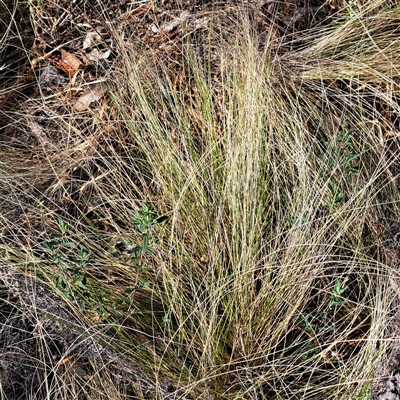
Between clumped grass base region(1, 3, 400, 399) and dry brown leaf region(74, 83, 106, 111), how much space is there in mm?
126

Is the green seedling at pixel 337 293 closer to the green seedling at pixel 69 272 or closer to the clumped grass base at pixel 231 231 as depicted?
the clumped grass base at pixel 231 231

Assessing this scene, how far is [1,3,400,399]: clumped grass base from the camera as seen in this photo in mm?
1857

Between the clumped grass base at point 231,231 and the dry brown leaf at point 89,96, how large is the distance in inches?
4.9

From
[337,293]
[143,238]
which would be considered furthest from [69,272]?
[337,293]

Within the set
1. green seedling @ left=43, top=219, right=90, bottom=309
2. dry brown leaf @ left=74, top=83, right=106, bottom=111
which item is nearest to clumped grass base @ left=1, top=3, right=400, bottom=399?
green seedling @ left=43, top=219, right=90, bottom=309

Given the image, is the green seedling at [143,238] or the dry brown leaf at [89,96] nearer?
the green seedling at [143,238]

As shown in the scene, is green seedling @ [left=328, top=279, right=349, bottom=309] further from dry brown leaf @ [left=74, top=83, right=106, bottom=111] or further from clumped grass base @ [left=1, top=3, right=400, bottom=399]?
dry brown leaf @ [left=74, top=83, right=106, bottom=111]

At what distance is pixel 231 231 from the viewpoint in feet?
6.63

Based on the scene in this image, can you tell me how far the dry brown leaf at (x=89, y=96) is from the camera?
2516mm

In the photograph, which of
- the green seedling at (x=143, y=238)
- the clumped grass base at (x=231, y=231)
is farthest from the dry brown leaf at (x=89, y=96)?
the green seedling at (x=143, y=238)

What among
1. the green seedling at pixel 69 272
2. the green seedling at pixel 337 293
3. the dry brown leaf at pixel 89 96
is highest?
the dry brown leaf at pixel 89 96

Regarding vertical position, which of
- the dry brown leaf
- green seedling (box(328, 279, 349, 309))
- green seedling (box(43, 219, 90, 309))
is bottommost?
green seedling (box(328, 279, 349, 309))

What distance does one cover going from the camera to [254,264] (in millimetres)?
1898

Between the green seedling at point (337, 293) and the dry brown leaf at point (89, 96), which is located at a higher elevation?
the dry brown leaf at point (89, 96)
